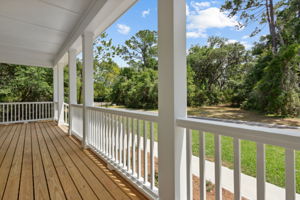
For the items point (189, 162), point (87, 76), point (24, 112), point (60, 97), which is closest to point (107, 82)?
point (87, 76)

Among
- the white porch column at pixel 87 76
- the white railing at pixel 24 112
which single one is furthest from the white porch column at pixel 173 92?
the white railing at pixel 24 112

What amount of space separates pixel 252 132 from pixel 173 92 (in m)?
0.60

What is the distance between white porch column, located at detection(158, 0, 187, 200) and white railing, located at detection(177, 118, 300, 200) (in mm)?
74

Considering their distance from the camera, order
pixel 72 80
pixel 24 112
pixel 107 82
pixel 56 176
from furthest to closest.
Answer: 1. pixel 24 112
2. pixel 72 80
3. pixel 107 82
4. pixel 56 176

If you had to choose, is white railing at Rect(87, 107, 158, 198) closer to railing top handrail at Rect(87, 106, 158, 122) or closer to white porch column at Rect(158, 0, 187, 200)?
railing top handrail at Rect(87, 106, 158, 122)

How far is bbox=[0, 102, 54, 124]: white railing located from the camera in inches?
260

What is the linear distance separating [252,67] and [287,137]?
0.34m

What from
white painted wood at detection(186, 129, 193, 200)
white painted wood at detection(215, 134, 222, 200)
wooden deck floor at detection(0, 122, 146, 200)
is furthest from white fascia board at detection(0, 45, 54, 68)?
white painted wood at detection(215, 134, 222, 200)

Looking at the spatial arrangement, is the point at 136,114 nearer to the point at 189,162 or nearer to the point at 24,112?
the point at 189,162

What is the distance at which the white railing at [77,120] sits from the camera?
4.18 metres


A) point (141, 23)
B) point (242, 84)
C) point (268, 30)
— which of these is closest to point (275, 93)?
point (242, 84)

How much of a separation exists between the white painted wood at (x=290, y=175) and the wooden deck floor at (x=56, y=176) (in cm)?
138

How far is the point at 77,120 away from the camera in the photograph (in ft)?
14.5

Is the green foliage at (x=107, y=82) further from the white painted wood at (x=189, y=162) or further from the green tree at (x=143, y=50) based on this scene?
the white painted wood at (x=189, y=162)
